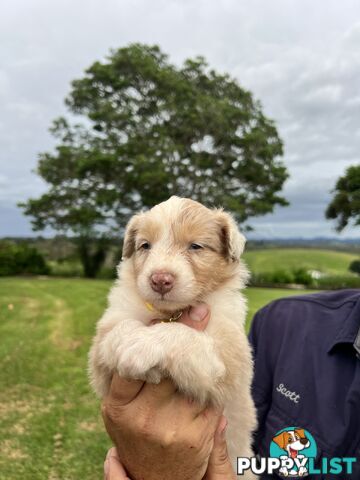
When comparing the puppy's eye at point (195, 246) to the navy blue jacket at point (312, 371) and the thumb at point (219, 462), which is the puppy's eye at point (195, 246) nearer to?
the navy blue jacket at point (312, 371)

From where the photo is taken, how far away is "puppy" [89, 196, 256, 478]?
8.93 ft

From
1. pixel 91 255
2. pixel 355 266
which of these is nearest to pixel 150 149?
pixel 91 255

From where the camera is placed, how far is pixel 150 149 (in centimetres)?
3222

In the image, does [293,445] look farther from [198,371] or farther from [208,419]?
[198,371]

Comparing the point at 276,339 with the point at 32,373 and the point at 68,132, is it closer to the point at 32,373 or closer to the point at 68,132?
the point at 32,373

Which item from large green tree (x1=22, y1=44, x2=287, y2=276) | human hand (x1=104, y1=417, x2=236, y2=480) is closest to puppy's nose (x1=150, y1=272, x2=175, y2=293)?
human hand (x1=104, y1=417, x2=236, y2=480)

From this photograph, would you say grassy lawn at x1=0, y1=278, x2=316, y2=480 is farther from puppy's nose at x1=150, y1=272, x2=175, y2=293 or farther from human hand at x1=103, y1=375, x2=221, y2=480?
puppy's nose at x1=150, y1=272, x2=175, y2=293

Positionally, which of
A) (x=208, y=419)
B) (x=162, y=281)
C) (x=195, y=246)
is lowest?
(x=208, y=419)

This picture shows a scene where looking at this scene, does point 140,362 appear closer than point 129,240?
Yes

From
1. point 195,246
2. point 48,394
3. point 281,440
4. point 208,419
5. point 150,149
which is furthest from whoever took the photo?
point 150,149

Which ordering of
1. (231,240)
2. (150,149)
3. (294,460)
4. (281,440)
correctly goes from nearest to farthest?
(294,460) → (281,440) → (231,240) → (150,149)

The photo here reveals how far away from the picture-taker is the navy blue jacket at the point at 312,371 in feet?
9.48

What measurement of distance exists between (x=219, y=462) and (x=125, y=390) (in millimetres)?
883

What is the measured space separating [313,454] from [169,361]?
129 centimetres
